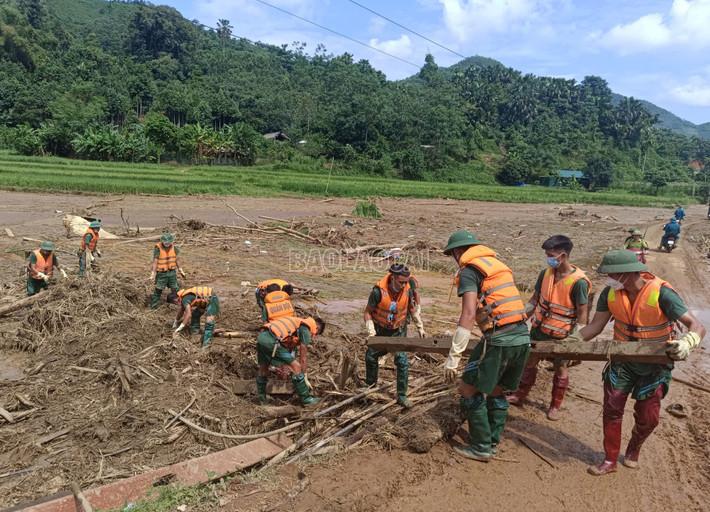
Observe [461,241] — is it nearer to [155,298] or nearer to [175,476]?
[175,476]

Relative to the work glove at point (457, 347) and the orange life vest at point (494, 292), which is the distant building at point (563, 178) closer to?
the orange life vest at point (494, 292)

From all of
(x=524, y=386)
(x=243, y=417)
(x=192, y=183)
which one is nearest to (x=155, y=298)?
(x=243, y=417)

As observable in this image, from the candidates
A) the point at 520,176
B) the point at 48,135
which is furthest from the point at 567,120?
the point at 48,135

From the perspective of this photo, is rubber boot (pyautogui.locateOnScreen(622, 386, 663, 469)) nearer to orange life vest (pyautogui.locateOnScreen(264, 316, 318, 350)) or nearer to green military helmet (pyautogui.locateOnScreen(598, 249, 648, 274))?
green military helmet (pyautogui.locateOnScreen(598, 249, 648, 274))

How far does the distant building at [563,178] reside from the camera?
6875cm

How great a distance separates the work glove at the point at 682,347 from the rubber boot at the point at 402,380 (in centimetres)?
252

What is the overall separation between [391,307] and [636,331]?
2.47 meters

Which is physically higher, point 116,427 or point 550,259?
point 550,259

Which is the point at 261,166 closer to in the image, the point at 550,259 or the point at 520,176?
the point at 520,176

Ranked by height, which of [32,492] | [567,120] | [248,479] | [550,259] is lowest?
[32,492]

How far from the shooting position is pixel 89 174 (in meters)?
Result: 34.4

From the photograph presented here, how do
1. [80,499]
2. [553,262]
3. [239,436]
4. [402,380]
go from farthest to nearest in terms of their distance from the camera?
[402,380] < [553,262] < [239,436] < [80,499]

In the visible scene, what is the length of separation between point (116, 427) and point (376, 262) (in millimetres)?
11617

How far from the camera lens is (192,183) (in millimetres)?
35125
